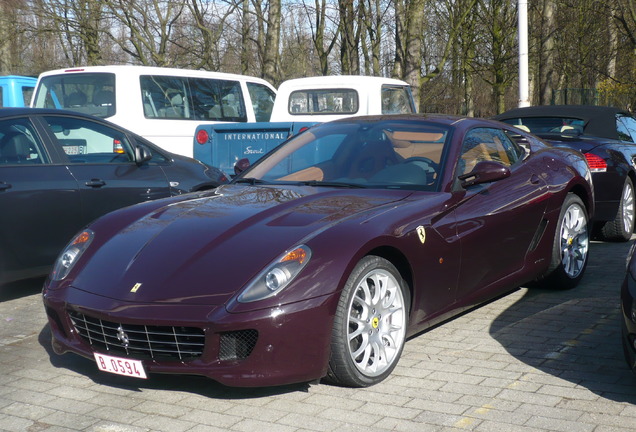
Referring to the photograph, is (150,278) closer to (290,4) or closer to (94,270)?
(94,270)

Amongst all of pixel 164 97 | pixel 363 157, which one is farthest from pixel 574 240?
pixel 164 97

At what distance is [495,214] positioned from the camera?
17.6ft

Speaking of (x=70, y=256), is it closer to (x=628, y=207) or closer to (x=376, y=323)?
(x=376, y=323)

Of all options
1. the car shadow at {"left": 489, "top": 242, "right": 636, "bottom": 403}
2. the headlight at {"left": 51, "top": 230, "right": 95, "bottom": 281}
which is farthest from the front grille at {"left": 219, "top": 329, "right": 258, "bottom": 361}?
the car shadow at {"left": 489, "top": 242, "right": 636, "bottom": 403}

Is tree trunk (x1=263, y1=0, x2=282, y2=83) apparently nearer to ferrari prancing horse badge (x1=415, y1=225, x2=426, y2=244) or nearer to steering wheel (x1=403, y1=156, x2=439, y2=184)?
steering wheel (x1=403, y1=156, x2=439, y2=184)

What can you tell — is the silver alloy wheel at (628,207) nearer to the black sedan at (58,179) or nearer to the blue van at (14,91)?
the black sedan at (58,179)

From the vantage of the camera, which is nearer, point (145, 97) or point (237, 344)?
point (237, 344)

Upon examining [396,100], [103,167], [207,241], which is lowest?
[207,241]

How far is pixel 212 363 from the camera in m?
3.90

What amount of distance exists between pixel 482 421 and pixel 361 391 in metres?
0.70

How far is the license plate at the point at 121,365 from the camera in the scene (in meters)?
4.03

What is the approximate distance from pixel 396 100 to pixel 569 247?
22.1 feet

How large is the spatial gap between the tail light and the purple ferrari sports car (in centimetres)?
255

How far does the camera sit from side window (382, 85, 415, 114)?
1259 centimetres
